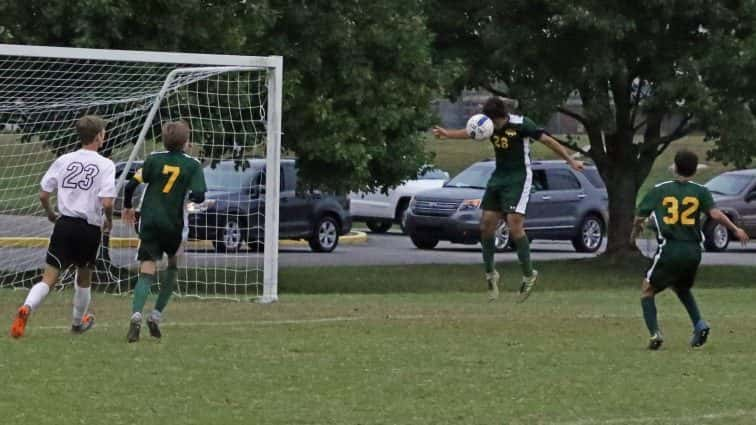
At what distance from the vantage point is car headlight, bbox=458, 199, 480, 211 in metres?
29.6

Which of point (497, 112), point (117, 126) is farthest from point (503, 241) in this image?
point (497, 112)

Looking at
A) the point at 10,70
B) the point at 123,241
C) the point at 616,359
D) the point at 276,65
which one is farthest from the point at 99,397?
the point at 123,241

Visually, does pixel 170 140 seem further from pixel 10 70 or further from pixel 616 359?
pixel 10 70

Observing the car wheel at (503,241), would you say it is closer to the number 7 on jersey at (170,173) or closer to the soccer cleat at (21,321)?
the number 7 on jersey at (170,173)

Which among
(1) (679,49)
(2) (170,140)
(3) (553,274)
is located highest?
(1) (679,49)

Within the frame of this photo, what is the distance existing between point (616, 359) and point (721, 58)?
13.1 m

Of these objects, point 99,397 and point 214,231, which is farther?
point 214,231

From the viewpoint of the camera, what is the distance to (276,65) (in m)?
17.4

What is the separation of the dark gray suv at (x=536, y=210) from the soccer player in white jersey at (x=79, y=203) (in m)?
17.9

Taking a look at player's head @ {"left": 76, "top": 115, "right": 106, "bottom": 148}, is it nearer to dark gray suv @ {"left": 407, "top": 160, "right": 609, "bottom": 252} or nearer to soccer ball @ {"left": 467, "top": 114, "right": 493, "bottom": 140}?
soccer ball @ {"left": 467, "top": 114, "right": 493, "bottom": 140}

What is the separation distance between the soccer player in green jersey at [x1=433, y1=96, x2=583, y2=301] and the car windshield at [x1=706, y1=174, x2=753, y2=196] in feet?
63.5

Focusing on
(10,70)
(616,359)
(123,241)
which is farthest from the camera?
(123,241)

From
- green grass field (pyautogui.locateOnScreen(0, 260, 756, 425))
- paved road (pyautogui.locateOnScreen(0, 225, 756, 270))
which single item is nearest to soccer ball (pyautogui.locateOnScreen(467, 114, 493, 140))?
green grass field (pyautogui.locateOnScreen(0, 260, 756, 425))

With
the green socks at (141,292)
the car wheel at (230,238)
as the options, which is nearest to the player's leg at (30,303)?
the green socks at (141,292)
